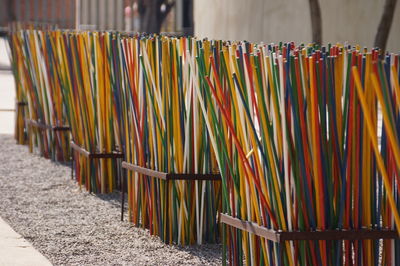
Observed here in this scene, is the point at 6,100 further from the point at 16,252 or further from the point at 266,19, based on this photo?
the point at 16,252

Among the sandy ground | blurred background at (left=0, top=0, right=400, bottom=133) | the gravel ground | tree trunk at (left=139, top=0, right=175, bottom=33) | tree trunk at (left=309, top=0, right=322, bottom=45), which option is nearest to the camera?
the gravel ground

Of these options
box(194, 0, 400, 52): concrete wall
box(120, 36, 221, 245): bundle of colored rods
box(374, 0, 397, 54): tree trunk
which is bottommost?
box(120, 36, 221, 245): bundle of colored rods

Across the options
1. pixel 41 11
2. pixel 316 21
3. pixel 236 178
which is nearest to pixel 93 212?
pixel 236 178

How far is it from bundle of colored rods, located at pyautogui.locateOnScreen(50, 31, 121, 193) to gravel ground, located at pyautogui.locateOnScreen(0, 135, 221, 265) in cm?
14

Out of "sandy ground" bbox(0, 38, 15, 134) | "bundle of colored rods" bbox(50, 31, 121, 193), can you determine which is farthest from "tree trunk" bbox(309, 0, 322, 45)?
"bundle of colored rods" bbox(50, 31, 121, 193)

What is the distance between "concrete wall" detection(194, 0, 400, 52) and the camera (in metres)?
15.5

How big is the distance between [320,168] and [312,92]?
0.87ft

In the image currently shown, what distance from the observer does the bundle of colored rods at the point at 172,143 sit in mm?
4879

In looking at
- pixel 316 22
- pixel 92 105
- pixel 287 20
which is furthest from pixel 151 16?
pixel 92 105

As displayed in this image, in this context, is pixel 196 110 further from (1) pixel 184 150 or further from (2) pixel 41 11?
(2) pixel 41 11

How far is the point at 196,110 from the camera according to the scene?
15.8ft

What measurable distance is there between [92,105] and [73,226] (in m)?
1.09

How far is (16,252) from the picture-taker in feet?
15.7

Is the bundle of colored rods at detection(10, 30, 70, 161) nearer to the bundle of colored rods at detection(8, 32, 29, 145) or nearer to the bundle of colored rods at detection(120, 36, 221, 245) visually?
the bundle of colored rods at detection(8, 32, 29, 145)
